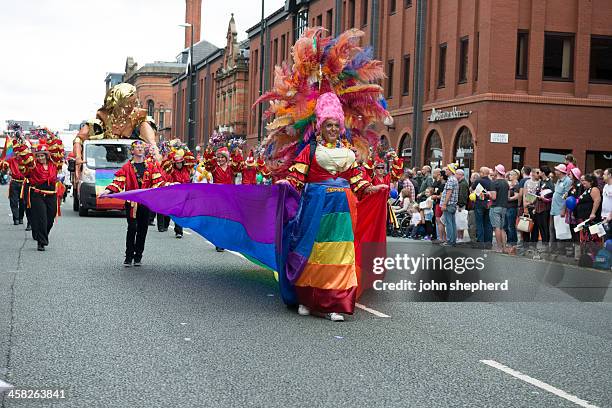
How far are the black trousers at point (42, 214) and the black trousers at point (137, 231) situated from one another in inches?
106

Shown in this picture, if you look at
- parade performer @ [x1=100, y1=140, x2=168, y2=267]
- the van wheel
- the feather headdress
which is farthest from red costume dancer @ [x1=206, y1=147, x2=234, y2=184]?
the van wheel

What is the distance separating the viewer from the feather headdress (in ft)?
36.2

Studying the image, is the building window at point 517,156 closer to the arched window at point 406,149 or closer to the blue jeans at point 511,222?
the arched window at point 406,149

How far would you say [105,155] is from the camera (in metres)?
29.2

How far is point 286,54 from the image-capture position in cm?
6141

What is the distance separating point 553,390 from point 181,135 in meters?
93.6

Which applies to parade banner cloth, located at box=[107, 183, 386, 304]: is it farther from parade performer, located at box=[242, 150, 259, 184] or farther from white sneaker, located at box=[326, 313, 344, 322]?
parade performer, located at box=[242, 150, 259, 184]

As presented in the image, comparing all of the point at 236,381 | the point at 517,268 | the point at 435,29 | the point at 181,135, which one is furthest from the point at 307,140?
the point at 181,135

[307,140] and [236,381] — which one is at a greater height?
[307,140]

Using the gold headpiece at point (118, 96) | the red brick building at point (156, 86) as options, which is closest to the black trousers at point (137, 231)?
the gold headpiece at point (118, 96)

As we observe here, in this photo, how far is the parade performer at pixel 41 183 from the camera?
55.7 ft

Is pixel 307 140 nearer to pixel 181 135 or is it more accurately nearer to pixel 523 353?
pixel 523 353

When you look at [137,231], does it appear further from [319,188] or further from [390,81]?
[390,81]

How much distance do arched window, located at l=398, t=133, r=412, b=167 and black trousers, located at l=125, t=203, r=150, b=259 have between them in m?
Result: 26.3
